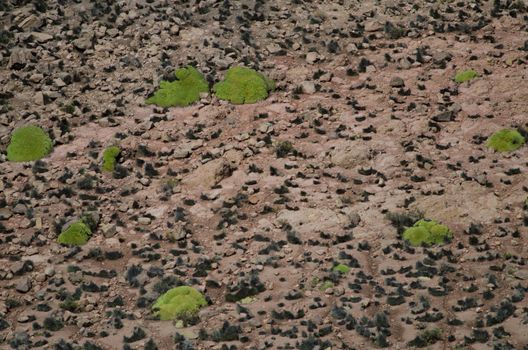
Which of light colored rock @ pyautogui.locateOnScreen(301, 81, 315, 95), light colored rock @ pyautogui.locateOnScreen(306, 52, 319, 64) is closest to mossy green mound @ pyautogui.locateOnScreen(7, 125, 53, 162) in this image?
light colored rock @ pyautogui.locateOnScreen(301, 81, 315, 95)

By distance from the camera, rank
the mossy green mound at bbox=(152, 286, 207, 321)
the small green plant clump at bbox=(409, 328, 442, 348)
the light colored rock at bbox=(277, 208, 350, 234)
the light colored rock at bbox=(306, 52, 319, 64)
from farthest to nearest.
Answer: the light colored rock at bbox=(306, 52, 319, 64)
the light colored rock at bbox=(277, 208, 350, 234)
the mossy green mound at bbox=(152, 286, 207, 321)
the small green plant clump at bbox=(409, 328, 442, 348)

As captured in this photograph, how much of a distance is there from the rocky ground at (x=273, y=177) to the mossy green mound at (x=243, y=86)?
2.42 feet

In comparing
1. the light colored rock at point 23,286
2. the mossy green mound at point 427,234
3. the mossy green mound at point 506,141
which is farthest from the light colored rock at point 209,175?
the mossy green mound at point 506,141

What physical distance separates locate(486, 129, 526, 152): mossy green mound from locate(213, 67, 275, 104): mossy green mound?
13.5 meters

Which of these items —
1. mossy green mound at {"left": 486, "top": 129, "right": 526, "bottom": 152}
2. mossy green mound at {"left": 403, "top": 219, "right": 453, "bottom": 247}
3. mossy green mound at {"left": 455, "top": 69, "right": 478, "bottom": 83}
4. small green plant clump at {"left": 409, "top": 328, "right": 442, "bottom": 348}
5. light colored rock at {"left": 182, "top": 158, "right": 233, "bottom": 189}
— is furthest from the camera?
mossy green mound at {"left": 455, "top": 69, "right": 478, "bottom": 83}

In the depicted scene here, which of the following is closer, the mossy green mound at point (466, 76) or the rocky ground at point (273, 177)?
the rocky ground at point (273, 177)

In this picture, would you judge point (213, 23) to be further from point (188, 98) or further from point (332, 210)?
point (332, 210)

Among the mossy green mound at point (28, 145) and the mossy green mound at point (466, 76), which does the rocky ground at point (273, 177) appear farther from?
the mossy green mound at point (28, 145)

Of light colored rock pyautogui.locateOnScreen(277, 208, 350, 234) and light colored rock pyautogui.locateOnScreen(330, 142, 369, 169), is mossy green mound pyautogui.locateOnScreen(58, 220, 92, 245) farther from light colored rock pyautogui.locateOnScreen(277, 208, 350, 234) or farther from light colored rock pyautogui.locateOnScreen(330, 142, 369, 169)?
light colored rock pyautogui.locateOnScreen(330, 142, 369, 169)

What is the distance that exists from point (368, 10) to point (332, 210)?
19941 mm

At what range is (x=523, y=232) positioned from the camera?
32.7 meters

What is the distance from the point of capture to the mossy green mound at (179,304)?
30539 mm

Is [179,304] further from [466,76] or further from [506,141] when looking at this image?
[466,76]

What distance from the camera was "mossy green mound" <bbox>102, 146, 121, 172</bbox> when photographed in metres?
40.1
